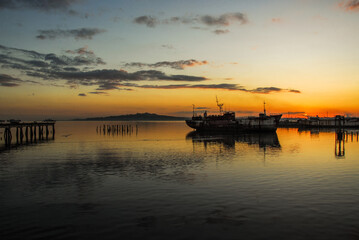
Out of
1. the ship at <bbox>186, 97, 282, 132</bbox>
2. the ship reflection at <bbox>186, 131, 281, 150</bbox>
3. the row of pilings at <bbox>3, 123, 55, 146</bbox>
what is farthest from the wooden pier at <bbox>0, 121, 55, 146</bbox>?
the ship at <bbox>186, 97, 282, 132</bbox>

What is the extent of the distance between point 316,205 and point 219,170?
1242 cm

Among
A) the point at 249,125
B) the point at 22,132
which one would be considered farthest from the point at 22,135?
the point at 249,125

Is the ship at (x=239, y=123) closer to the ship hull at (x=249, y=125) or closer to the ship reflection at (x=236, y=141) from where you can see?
the ship hull at (x=249, y=125)

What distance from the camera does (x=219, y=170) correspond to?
27.8m

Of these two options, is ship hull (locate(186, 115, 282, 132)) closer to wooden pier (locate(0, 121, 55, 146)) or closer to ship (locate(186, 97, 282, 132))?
ship (locate(186, 97, 282, 132))

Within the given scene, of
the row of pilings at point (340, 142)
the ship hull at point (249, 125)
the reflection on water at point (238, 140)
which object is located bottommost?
the reflection on water at point (238, 140)

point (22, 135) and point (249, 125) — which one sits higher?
point (249, 125)

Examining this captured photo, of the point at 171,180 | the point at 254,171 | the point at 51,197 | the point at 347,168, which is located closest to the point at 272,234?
the point at 171,180

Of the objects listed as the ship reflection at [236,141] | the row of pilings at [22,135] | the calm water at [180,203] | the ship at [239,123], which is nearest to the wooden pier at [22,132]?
the row of pilings at [22,135]

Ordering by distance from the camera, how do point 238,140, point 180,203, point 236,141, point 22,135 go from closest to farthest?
point 180,203, point 236,141, point 238,140, point 22,135

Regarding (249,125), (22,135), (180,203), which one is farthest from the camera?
(249,125)

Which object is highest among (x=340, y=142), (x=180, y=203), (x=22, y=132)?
(x=22, y=132)

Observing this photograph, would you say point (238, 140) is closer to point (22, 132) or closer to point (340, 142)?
point (340, 142)

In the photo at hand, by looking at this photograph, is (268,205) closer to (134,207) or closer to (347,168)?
(134,207)
